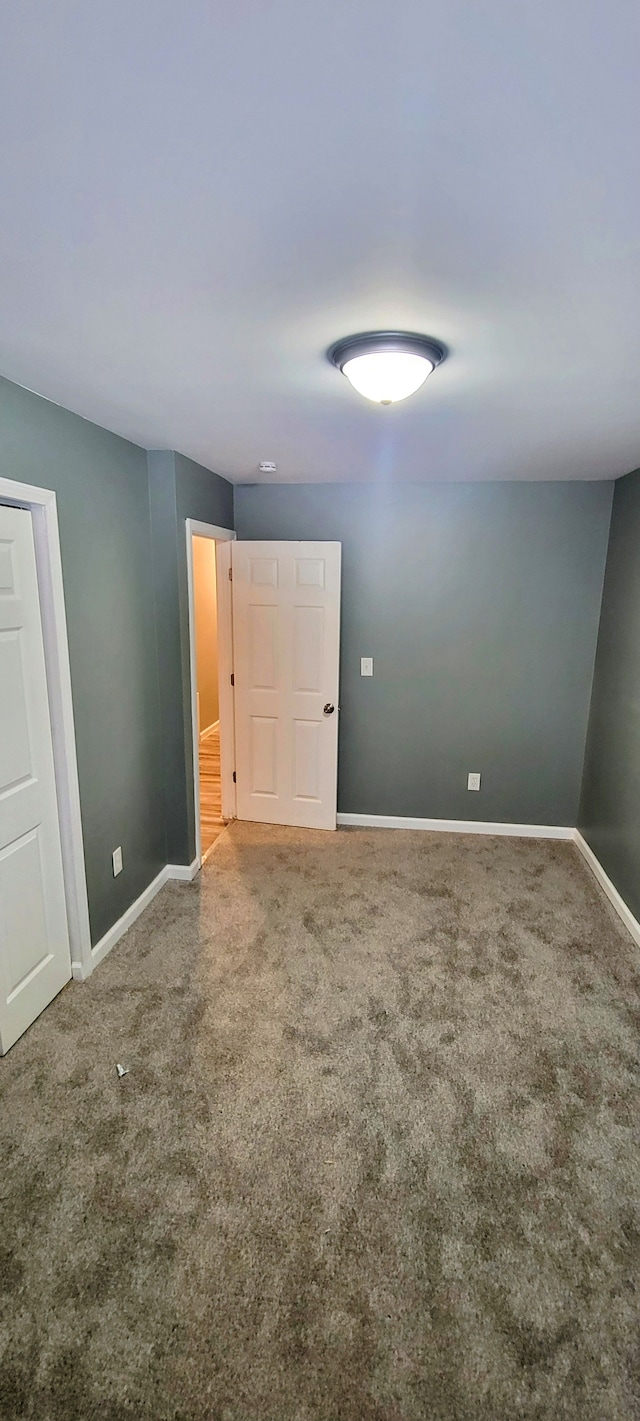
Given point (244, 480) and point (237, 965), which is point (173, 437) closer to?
point (244, 480)

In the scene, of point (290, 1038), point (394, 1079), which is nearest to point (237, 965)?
point (290, 1038)

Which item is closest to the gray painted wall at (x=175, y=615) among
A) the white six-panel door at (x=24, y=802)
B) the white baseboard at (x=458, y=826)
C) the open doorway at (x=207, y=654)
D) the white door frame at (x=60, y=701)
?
the white door frame at (x=60, y=701)

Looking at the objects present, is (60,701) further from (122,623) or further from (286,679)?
(286,679)

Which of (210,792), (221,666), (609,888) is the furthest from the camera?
(210,792)

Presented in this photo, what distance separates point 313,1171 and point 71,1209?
2.24 ft

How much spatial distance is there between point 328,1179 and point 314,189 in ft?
7.77

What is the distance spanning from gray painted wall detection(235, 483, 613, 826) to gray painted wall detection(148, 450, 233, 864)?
0.87m

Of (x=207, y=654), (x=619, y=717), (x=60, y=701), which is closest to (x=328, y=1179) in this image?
(x=60, y=701)

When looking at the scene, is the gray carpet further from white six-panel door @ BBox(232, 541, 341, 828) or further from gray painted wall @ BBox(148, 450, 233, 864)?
white six-panel door @ BBox(232, 541, 341, 828)

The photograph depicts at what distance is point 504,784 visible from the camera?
4215 millimetres

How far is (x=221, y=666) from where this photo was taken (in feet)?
13.8

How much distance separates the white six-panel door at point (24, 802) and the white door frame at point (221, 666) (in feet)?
3.59

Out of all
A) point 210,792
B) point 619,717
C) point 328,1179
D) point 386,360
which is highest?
point 386,360

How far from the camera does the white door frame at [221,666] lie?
337 centimetres
